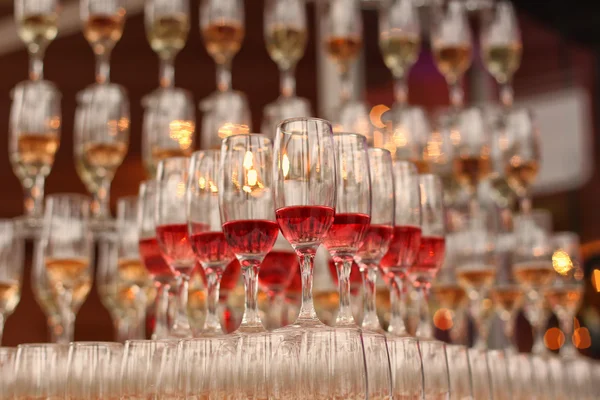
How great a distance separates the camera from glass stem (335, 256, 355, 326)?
1.32 meters

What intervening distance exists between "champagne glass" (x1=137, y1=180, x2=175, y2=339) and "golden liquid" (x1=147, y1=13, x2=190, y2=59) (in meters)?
0.88

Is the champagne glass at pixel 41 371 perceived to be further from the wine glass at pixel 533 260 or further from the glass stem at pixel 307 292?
the wine glass at pixel 533 260

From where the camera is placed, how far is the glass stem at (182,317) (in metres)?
1.53

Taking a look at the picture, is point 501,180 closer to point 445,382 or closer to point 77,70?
point 445,382

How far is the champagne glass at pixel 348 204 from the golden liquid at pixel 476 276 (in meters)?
0.91

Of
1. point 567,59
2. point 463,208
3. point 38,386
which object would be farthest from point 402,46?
point 567,59

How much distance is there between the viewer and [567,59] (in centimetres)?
653

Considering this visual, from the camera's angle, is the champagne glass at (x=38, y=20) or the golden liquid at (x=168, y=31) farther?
the golden liquid at (x=168, y=31)

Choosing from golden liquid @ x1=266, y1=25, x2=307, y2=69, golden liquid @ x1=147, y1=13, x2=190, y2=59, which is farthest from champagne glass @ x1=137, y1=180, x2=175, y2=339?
golden liquid @ x1=266, y1=25, x2=307, y2=69

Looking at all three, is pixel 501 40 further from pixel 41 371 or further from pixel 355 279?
pixel 41 371

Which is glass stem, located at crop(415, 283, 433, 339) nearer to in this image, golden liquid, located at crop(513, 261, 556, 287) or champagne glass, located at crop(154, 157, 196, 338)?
champagne glass, located at crop(154, 157, 196, 338)

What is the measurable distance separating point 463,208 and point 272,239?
4.97 ft

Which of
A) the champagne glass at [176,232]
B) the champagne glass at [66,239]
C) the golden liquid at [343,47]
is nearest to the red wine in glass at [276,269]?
the champagne glass at [176,232]

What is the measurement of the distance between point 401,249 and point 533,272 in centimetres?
96
